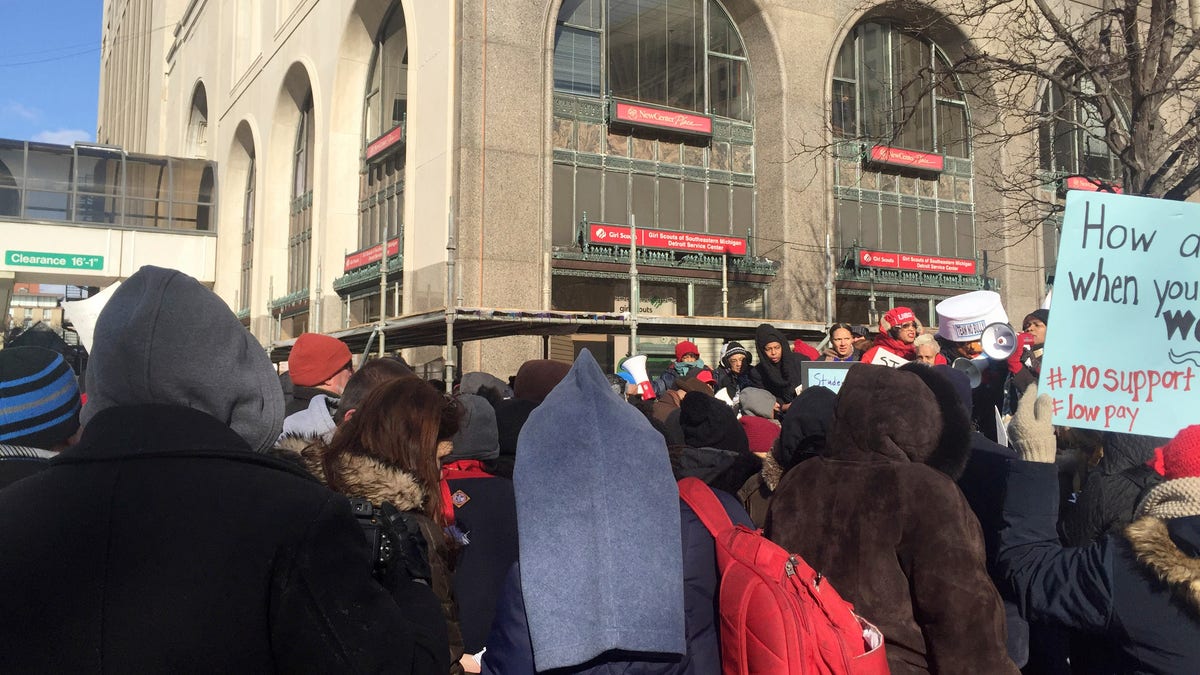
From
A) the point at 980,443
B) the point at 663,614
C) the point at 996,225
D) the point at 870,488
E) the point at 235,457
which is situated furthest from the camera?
the point at 996,225

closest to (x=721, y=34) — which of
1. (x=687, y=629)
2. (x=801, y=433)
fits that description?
(x=801, y=433)

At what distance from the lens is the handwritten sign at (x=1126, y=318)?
330cm

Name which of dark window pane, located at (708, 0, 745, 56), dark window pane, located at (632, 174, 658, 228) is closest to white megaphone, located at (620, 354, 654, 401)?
dark window pane, located at (632, 174, 658, 228)

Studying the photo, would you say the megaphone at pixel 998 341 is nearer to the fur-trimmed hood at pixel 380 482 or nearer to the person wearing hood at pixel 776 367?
the fur-trimmed hood at pixel 380 482

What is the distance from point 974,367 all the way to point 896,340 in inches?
78.7

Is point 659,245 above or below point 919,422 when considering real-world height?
above

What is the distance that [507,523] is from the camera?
11.5 feet

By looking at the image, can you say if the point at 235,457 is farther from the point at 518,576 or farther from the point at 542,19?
the point at 542,19

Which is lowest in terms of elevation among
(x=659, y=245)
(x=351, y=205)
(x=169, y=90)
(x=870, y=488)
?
(x=870, y=488)

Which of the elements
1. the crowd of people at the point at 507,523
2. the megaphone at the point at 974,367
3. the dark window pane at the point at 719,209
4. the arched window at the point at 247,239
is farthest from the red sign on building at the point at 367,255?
the crowd of people at the point at 507,523

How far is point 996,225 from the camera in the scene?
27.6m

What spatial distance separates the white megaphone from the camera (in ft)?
32.8

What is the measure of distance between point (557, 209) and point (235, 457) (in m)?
21.0

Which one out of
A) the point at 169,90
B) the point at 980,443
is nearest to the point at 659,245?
the point at 980,443
